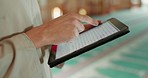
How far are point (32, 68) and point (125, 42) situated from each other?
3390mm

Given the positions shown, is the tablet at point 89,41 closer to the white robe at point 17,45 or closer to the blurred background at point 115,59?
the white robe at point 17,45

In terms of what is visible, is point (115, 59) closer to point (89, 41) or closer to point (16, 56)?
point (89, 41)

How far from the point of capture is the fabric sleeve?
1.61ft

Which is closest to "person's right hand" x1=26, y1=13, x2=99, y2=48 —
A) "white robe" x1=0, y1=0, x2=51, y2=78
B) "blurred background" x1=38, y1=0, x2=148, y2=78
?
"white robe" x1=0, y1=0, x2=51, y2=78

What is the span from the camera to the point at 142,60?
3.07 metres

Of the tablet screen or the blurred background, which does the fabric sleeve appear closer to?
the tablet screen

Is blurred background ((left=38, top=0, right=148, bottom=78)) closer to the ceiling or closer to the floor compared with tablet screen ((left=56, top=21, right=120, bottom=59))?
closer to the floor

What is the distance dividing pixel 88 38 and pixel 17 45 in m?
0.22

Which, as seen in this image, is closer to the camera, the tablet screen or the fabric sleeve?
the fabric sleeve

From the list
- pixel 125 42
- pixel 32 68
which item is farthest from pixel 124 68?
pixel 32 68

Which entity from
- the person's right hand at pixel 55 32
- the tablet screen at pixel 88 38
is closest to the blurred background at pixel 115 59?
the tablet screen at pixel 88 38

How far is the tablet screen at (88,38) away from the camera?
1.94 feet

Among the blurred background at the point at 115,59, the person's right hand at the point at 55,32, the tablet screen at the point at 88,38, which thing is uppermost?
the person's right hand at the point at 55,32

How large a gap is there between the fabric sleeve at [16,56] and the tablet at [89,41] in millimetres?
66
